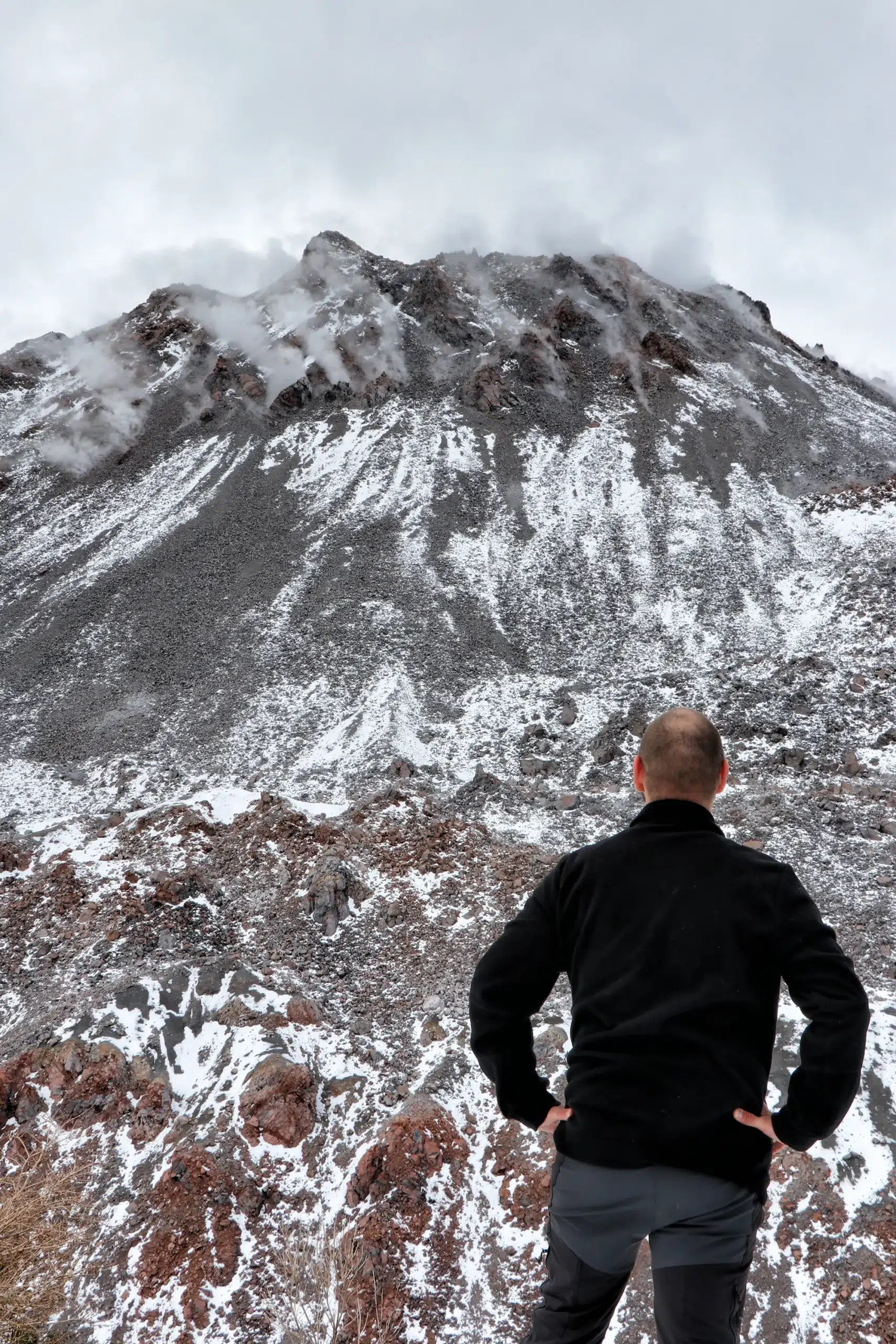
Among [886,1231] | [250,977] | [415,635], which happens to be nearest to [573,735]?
[415,635]

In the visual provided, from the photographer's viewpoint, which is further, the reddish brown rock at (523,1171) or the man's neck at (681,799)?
the reddish brown rock at (523,1171)

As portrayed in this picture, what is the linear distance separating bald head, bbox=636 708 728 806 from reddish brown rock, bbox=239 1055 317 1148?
6644 millimetres

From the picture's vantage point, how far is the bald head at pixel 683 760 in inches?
122

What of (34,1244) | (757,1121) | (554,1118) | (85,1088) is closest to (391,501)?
(85,1088)

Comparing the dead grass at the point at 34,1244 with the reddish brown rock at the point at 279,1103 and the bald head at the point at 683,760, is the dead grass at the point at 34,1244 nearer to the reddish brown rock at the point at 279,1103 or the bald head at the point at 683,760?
the reddish brown rock at the point at 279,1103

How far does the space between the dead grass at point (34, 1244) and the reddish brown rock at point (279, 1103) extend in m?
1.65

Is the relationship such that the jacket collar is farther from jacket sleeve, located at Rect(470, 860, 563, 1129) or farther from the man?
jacket sleeve, located at Rect(470, 860, 563, 1129)

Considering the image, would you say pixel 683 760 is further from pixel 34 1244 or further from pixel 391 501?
pixel 391 501

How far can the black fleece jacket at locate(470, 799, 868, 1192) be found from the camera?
271 cm

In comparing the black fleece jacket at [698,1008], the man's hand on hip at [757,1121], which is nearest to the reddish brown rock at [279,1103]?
the black fleece jacket at [698,1008]

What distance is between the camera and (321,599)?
104ft

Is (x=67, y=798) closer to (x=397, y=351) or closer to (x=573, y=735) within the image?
(x=573, y=735)

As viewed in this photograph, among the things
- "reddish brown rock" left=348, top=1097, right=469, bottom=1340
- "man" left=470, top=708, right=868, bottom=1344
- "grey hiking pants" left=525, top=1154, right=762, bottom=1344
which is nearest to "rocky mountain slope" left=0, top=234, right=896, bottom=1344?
"reddish brown rock" left=348, top=1097, right=469, bottom=1340

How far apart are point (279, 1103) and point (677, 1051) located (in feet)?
21.9
